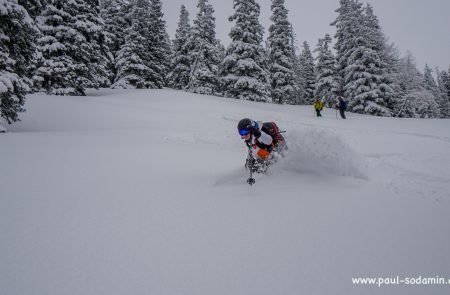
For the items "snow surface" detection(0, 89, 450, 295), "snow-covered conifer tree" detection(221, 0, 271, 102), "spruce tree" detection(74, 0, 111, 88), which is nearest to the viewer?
"snow surface" detection(0, 89, 450, 295)

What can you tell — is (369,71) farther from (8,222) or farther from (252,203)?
(8,222)

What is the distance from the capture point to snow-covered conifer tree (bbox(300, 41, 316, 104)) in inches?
1955

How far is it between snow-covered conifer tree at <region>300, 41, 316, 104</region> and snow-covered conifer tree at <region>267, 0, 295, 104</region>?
1535 centimetres

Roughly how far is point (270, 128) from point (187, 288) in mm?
4360

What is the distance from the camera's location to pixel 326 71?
121ft

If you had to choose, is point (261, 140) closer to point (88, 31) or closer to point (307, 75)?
point (88, 31)

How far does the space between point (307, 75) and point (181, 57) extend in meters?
23.7

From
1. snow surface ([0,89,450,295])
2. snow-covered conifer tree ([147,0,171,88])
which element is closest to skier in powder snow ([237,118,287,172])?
snow surface ([0,89,450,295])

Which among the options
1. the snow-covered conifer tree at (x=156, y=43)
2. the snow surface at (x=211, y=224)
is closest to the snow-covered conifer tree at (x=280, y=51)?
the snow-covered conifer tree at (x=156, y=43)

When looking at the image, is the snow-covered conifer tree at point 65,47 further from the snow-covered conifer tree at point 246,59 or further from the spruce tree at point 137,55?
the snow-covered conifer tree at point 246,59

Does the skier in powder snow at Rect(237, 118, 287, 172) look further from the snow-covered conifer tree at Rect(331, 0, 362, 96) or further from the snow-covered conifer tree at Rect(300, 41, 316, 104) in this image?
the snow-covered conifer tree at Rect(300, 41, 316, 104)

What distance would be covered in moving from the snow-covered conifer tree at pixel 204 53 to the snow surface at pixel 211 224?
29.1 m

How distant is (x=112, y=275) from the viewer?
2.32 meters

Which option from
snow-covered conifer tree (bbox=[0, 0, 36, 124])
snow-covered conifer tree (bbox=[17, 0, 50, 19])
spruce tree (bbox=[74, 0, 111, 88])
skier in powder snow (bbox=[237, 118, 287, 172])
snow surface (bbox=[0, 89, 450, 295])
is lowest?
snow surface (bbox=[0, 89, 450, 295])
